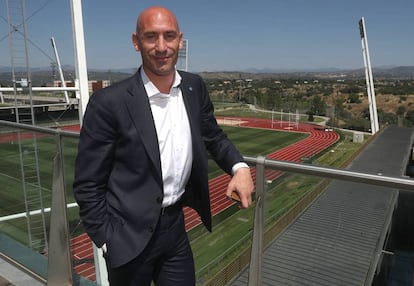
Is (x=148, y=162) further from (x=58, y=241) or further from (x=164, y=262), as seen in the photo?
(x=58, y=241)

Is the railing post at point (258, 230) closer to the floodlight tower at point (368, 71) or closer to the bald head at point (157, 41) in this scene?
the bald head at point (157, 41)

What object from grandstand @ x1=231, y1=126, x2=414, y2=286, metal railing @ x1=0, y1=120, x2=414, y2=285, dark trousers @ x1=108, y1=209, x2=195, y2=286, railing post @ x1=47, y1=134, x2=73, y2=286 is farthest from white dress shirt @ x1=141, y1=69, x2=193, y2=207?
railing post @ x1=47, y1=134, x2=73, y2=286

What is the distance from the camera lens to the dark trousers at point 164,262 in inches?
54.2

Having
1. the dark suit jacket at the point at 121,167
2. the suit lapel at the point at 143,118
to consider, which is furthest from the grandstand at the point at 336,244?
the suit lapel at the point at 143,118

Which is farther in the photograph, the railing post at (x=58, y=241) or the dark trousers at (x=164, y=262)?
the railing post at (x=58, y=241)

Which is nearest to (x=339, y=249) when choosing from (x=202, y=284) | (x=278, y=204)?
(x=278, y=204)

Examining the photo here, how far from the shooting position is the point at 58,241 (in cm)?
234

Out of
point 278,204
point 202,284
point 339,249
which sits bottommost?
point 202,284

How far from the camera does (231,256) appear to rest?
1691mm

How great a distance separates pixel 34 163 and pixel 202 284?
1713 millimetres

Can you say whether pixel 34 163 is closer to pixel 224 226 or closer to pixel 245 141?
pixel 224 226

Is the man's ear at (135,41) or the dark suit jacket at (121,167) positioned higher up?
the man's ear at (135,41)

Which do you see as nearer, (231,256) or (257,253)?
(257,253)

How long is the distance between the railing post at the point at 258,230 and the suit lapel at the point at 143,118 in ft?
1.32
